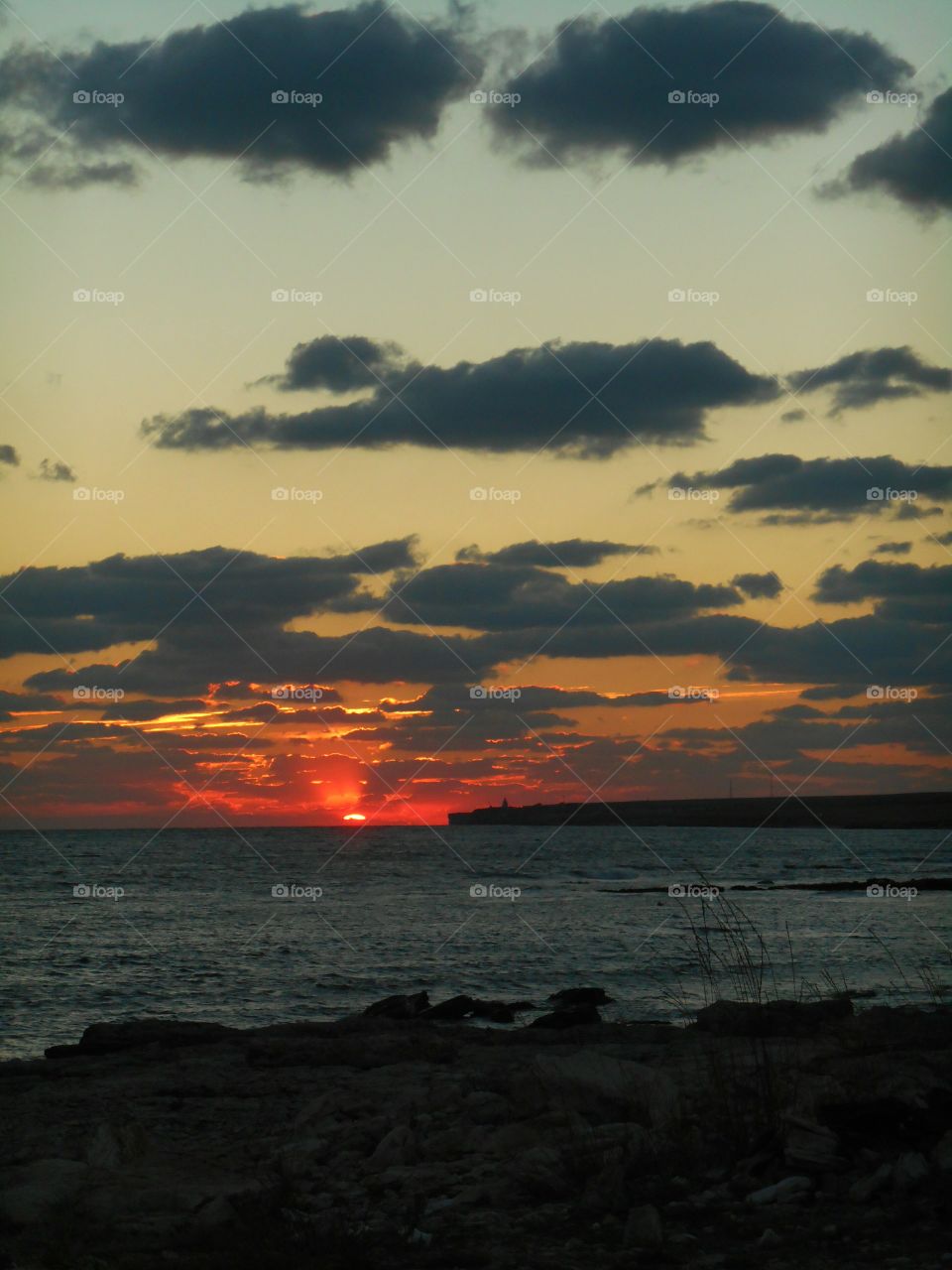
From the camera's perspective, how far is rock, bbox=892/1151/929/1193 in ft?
22.0

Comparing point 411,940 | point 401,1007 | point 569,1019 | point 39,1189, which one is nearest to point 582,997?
point 401,1007

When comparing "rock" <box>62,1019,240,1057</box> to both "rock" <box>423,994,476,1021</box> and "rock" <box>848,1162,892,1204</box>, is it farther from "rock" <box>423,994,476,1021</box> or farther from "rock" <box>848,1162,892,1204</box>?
"rock" <box>848,1162,892,1204</box>

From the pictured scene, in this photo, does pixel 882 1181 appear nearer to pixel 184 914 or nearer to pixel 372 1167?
pixel 372 1167

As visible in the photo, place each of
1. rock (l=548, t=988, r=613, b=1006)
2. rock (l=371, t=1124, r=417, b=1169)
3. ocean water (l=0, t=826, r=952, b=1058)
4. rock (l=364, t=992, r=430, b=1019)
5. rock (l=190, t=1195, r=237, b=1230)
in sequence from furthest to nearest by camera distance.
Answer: ocean water (l=0, t=826, r=952, b=1058), rock (l=548, t=988, r=613, b=1006), rock (l=364, t=992, r=430, b=1019), rock (l=371, t=1124, r=417, b=1169), rock (l=190, t=1195, r=237, b=1230)

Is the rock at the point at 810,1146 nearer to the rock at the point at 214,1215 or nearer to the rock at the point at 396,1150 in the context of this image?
the rock at the point at 396,1150

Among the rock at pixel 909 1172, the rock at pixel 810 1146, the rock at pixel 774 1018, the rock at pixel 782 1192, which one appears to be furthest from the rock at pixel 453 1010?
the rock at pixel 909 1172

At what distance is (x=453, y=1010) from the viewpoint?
78.6ft

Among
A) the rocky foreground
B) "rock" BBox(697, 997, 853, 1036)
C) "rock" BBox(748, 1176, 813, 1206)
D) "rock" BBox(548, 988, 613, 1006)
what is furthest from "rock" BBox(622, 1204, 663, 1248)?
"rock" BBox(548, 988, 613, 1006)

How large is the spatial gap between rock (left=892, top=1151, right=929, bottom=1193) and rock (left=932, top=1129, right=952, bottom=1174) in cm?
7

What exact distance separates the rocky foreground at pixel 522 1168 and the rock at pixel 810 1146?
0.04 feet

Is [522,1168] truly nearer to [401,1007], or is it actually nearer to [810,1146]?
[810,1146]

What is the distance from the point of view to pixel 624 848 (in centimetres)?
13362

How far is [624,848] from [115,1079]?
122 m

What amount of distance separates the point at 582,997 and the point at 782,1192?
19.6m
